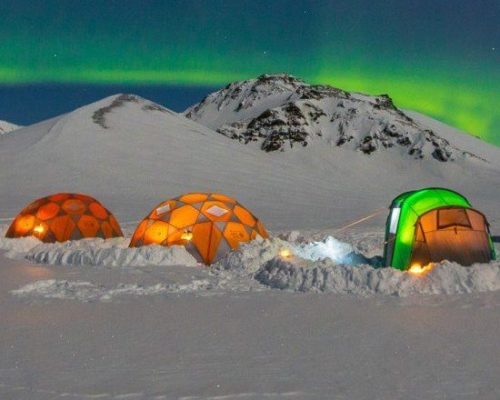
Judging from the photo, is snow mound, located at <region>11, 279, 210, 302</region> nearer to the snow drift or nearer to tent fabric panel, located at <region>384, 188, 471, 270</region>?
the snow drift

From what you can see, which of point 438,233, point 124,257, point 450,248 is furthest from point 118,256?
point 450,248

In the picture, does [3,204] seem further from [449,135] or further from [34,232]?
[449,135]

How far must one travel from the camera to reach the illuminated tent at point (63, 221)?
54.1ft

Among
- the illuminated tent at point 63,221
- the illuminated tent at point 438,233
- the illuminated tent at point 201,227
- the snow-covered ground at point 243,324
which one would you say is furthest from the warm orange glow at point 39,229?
the illuminated tent at point 438,233

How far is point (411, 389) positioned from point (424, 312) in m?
2.88

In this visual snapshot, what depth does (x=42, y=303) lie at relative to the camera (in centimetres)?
838

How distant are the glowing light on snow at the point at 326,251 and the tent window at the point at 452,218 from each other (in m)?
2.79

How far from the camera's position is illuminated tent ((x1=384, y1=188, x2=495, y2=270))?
10695 mm

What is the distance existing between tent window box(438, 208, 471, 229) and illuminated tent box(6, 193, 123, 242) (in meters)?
9.38

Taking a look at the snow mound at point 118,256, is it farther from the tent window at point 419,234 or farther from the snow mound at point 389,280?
the tent window at point 419,234

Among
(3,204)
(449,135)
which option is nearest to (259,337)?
(3,204)

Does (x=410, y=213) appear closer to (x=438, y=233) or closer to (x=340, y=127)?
(x=438, y=233)

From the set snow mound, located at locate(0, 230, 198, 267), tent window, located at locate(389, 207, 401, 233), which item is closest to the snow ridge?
snow mound, located at locate(0, 230, 198, 267)

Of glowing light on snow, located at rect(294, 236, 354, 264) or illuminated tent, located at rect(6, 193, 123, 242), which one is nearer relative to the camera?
glowing light on snow, located at rect(294, 236, 354, 264)
